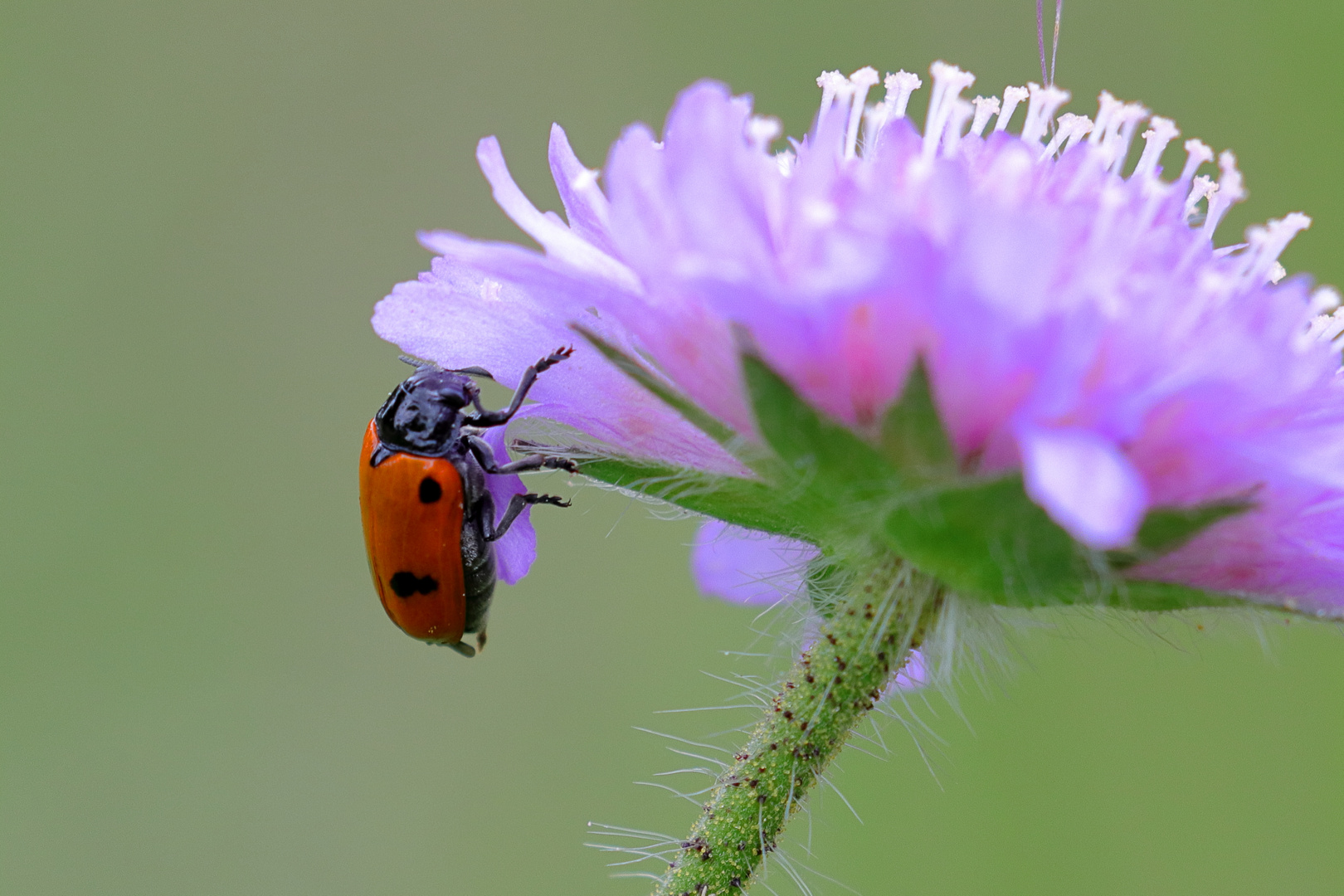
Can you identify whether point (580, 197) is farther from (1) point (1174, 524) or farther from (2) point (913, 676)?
(2) point (913, 676)

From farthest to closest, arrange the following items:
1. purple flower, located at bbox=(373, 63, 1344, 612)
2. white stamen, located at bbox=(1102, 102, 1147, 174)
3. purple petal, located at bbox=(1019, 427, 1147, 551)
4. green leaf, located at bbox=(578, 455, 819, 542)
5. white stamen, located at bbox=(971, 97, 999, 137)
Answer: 1. white stamen, located at bbox=(971, 97, 999, 137)
2. white stamen, located at bbox=(1102, 102, 1147, 174)
3. green leaf, located at bbox=(578, 455, 819, 542)
4. purple flower, located at bbox=(373, 63, 1344, 612)
5. purple petal, located at bbox=(1019, 427, 1147, 551)

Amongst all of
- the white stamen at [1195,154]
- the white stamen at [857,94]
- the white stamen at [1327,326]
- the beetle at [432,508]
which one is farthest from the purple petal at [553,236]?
the white stamen at [1327,326]

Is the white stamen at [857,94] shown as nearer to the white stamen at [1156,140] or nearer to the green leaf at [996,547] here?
the white stamen at [1156,140]

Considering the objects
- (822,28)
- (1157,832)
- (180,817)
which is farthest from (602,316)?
(822,28)

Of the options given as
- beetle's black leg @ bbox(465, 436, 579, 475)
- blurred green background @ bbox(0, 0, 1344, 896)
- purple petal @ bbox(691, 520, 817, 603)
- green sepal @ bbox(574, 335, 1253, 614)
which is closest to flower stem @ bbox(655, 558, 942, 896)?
green sepal @ bbox(574, 335, 1253, 614)

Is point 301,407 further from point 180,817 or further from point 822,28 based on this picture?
point 822,28

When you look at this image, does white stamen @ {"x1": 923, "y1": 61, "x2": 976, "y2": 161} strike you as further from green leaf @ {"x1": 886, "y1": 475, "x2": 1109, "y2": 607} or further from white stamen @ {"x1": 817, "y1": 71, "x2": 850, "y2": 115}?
green leaf @ {"x1": 886, "y1": 475, "x2": 1109, "y2": 607}

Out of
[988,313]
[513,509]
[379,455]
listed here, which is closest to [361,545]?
[379,455]
